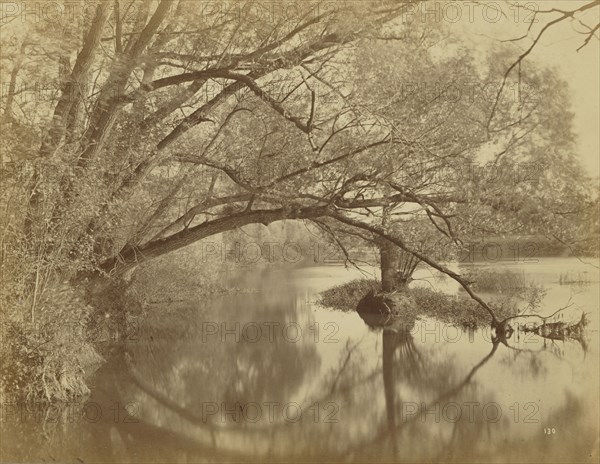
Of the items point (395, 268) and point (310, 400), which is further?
point (395, 268)

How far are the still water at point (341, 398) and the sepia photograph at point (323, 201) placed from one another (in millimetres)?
35

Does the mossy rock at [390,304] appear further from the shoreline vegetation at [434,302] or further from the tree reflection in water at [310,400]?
the tree reflection in water at [310,400]

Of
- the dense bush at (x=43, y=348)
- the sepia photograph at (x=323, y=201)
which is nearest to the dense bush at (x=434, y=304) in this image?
the sepia photograph at (x=323, y=201)

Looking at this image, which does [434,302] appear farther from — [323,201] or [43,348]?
[43,348]

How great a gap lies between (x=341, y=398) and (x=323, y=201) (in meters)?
2.30

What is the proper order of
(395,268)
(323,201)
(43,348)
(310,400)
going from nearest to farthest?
(43,348), (310,400), (323,201), (395,268)

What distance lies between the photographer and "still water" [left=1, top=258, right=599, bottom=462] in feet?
18.0

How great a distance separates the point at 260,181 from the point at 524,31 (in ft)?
11.9

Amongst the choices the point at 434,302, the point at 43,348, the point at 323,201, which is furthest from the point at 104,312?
the point at 434,302

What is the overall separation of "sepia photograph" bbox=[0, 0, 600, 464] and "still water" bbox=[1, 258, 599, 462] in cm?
3

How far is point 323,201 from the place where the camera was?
750 centimetres

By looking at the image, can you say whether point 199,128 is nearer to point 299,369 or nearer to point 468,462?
point 299,369

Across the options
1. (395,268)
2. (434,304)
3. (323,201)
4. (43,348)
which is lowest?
(43,348)

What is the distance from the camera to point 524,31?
18.7 ft
